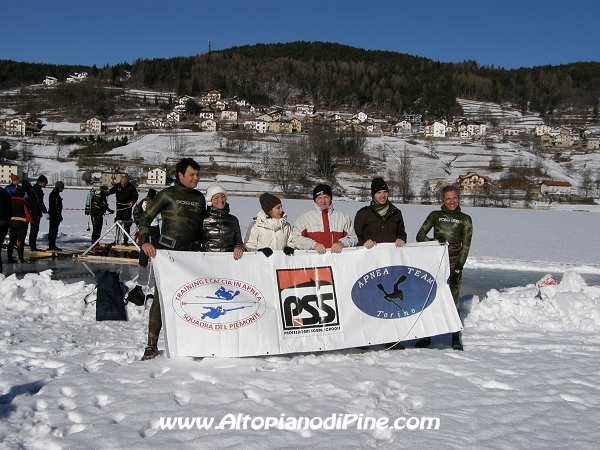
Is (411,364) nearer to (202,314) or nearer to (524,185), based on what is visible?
(202,314)

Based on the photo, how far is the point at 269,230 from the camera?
5141 mm

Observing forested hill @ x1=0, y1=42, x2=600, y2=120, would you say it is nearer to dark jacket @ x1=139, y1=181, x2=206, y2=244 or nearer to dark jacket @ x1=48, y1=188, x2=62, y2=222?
dark jacket @ x1=48, y1=188, x2=62, y2=222

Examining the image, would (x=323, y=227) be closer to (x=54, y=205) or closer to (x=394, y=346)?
(x=394, y=346)

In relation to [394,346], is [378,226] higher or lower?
higher

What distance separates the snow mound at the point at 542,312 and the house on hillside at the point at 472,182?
7275 cm

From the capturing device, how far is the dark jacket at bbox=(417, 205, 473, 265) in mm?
5750

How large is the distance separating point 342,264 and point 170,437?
2515mm

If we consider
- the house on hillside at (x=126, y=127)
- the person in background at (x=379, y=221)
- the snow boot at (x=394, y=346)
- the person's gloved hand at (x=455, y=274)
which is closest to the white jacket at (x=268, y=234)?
the person in background at (x=379, y=221)

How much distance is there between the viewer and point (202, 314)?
15.4 ft

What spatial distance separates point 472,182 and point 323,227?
3148 inches

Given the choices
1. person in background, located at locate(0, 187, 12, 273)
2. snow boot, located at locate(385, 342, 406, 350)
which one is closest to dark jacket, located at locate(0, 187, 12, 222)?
person in background, located at locate(0, 187, 12, 273)

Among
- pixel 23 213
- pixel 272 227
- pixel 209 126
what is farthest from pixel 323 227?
pixel 209 126

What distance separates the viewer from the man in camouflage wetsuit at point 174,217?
465 cm

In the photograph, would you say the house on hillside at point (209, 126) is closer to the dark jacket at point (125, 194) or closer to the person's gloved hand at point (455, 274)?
the dark jacket at point (125, 194)
